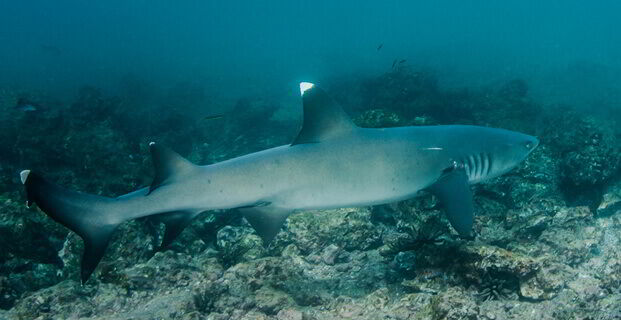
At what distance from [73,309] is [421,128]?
14.2 feet

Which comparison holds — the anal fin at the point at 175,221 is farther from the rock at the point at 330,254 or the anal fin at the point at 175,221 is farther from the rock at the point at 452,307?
the rock at the point at 330,254

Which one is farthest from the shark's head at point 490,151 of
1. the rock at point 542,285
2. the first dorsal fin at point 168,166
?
the first dorsal fin at point 168,166

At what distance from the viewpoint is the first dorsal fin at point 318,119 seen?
3.91m

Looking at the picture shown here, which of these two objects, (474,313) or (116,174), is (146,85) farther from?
(474,313)

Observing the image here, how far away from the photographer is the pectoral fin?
12.6 ft

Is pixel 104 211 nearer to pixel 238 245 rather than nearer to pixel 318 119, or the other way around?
pixel 318 119

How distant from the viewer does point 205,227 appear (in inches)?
253

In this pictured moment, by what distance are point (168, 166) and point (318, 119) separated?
151 cm

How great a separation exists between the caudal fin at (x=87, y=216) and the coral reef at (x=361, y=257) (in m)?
0.77

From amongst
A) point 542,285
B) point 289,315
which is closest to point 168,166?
point 289,315

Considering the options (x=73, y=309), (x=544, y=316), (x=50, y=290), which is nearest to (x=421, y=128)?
(x=544, y=316)

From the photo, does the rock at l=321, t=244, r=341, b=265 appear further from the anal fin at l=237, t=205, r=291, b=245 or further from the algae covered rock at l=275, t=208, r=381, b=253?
the anal fin at l=237, t=205, r=291, b=245

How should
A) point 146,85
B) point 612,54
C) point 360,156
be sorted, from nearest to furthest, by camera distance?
point 360,156 → point 146,85 → point 612,54

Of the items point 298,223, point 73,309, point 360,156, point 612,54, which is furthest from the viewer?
point 612,54
